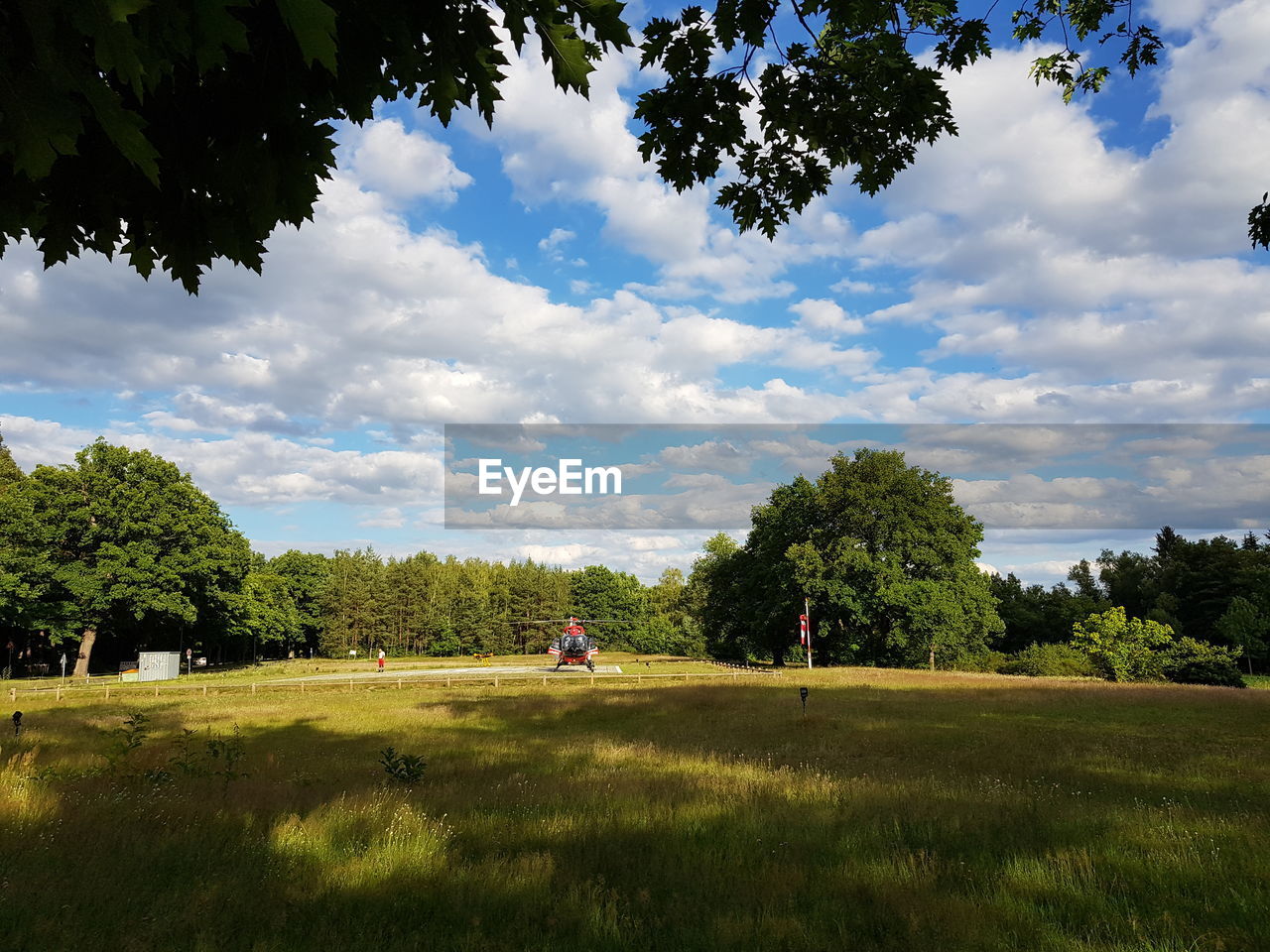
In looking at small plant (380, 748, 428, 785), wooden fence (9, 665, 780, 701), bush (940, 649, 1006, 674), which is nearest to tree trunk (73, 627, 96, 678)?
wooden fence (9, 665, 780, 701)

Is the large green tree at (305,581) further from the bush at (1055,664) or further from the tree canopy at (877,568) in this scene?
the bush at (1055,664)

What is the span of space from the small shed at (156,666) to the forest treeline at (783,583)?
339 centimetres

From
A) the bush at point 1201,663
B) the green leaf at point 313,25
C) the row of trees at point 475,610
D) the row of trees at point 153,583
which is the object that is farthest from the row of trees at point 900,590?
the green leaf at point 313,25

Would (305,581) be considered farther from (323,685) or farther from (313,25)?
(313,25)

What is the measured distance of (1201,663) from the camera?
4219 cm

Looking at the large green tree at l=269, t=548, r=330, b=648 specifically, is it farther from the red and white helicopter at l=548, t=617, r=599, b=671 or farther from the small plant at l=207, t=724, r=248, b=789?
the small plant at l=207, t=724, r=248, b=789

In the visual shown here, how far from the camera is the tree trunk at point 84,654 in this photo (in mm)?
47531

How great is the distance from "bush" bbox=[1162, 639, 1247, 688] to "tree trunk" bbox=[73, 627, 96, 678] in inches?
2840

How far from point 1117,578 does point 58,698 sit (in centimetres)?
11083

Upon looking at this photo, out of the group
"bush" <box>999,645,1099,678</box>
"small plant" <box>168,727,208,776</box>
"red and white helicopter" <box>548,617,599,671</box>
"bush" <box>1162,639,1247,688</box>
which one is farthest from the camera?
"red and white helicopter" <box>548,617,599,671</box>

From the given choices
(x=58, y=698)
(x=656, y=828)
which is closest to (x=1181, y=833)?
(x=656, y=828)

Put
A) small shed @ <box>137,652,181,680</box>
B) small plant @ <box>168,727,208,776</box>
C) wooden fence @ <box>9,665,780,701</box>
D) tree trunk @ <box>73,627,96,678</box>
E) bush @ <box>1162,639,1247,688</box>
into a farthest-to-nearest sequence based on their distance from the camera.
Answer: small shed @ <box>137,652,181,680</box>
tree trunk @ <box>73,627,96,678</box>
bush @ <box>1162,639,1247,688</box>
wooden fence @ <box>9,665,780,701</box>
small plant @ <box>168,727,208,776</box>

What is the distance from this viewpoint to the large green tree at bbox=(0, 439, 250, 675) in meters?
46.2

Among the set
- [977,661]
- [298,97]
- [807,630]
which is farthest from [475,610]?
[298,97]
